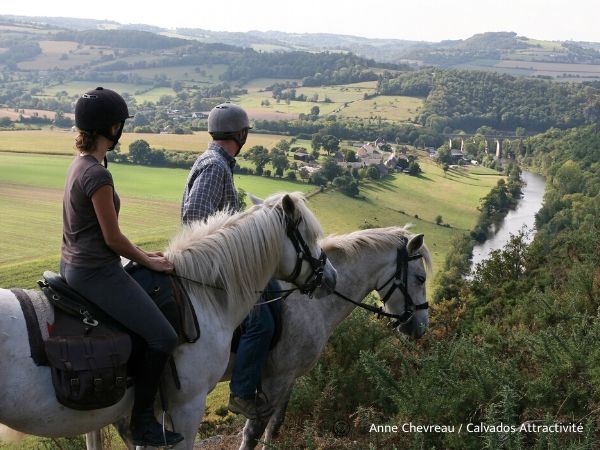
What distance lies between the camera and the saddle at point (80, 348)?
148 inches

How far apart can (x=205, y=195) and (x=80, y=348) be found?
2000mm

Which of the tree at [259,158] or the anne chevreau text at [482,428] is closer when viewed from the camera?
the anne chevreau text at [482,428]

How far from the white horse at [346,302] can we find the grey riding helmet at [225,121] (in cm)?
150

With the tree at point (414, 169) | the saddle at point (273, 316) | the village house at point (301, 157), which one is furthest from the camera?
the tree at point (414, 169)

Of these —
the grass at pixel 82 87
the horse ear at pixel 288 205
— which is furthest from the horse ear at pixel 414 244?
the grass at pixel 82 87

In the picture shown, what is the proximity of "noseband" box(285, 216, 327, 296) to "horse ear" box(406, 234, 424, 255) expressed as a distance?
1.74 metres

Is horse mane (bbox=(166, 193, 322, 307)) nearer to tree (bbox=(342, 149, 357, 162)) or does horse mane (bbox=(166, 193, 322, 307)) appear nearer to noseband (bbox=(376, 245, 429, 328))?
noseband (bbox=(376, 245, 429, 328))

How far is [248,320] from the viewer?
551cm

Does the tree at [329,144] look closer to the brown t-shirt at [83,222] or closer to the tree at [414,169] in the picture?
the tree at [414,169]

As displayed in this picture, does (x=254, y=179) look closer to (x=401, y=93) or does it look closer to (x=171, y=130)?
(x=171, y=130)

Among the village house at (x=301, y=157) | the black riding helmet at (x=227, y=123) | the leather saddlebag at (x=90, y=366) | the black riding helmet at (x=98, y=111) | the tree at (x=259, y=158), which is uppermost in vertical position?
the black riding helmet at (x=98, y=111)

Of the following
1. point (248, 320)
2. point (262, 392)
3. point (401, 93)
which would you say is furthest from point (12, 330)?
point (401, 93)

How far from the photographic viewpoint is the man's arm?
5.38 m

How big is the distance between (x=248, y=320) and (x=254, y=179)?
57624 mm
